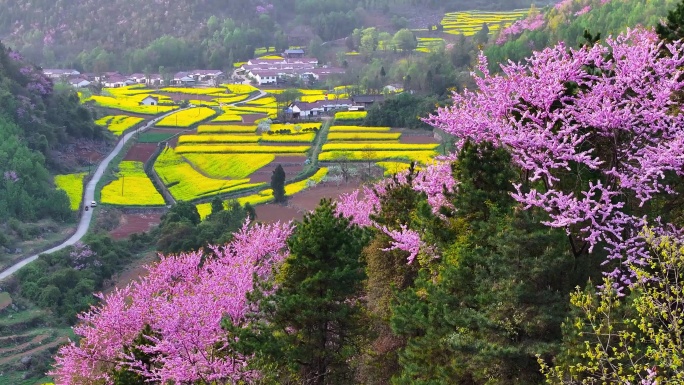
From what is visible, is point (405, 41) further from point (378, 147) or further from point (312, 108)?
point (378, 147)

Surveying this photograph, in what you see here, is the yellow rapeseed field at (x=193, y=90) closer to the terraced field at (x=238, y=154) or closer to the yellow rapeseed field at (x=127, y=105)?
the yellow rapeseed field at (x=127, y=105)

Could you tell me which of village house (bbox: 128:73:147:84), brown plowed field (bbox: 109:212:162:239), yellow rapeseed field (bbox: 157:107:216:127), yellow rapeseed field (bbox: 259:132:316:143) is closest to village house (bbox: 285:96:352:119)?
yellow rapeseed field (bbox: 157:107:216:127)

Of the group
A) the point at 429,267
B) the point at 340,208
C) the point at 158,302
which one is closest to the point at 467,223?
the point at 429,267

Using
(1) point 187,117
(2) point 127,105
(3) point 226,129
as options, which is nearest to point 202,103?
(2) point 127,105

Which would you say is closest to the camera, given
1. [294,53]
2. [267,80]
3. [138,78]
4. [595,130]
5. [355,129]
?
[595,130]

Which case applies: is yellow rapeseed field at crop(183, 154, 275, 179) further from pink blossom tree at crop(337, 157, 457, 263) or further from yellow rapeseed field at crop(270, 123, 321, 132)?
pink blossom tree at crop(337, 157, 457, 263)

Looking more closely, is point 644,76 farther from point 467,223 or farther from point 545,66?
point 467,223
